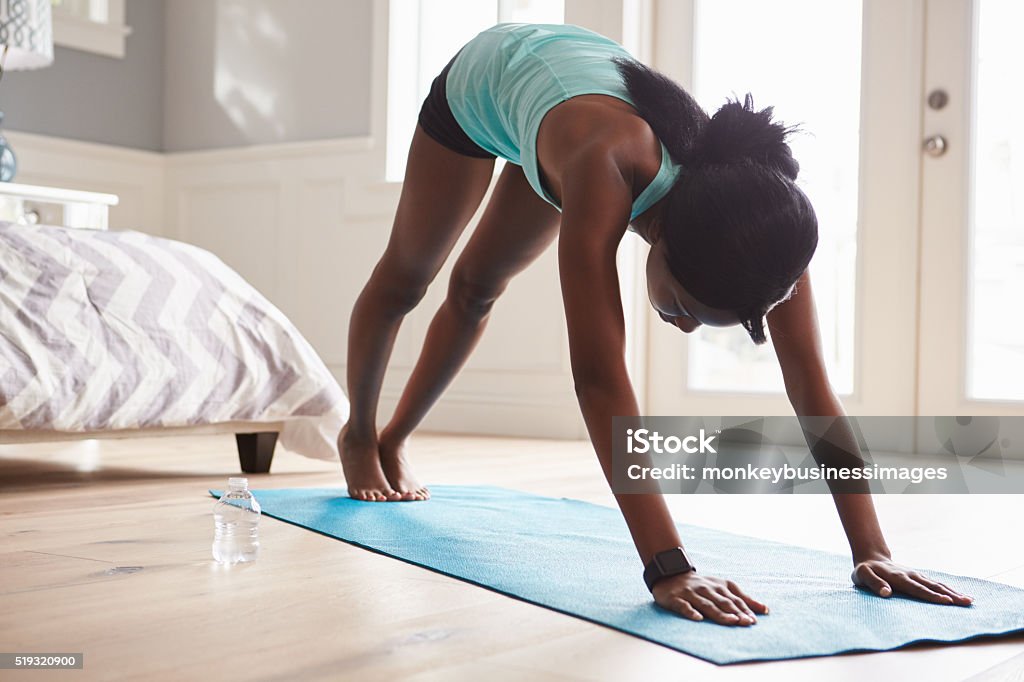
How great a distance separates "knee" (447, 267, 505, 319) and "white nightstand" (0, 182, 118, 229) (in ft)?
7.43

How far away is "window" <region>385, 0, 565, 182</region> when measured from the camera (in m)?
4.50

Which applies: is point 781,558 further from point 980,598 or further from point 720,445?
→ point 720,445

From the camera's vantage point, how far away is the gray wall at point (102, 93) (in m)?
4.68

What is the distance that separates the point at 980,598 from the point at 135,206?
14.8 feet

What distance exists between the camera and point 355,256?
4.61 m

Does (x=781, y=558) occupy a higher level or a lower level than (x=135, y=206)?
lower

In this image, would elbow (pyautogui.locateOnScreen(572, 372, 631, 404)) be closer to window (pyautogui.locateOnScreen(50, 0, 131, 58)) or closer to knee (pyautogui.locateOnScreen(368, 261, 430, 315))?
knee (pyautogui.locateOnScreen(368, 261, 430, 315))

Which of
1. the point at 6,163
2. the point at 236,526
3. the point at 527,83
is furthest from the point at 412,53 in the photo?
the point at 236,526

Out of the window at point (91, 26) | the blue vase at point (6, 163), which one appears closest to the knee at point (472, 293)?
the blue vase at point (6, 163)

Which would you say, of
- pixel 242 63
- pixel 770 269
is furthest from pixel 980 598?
pixel 242 63

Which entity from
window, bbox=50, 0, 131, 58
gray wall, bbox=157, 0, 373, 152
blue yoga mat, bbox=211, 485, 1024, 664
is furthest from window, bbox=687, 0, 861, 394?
window, bbox=50, 0, 131, 58

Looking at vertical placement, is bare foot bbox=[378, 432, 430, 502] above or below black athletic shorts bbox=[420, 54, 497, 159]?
below

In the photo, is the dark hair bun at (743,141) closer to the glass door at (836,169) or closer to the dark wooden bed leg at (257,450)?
the dark wooden bed leg at (257,450)

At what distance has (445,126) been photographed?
1883 mm
